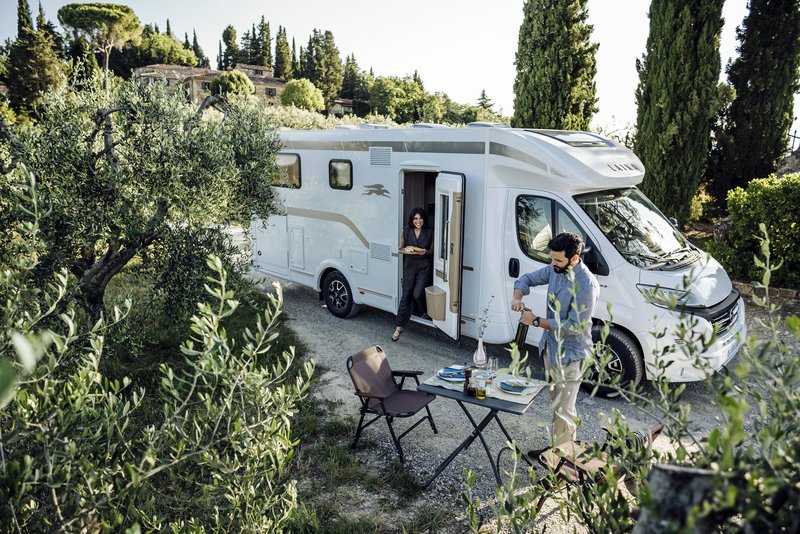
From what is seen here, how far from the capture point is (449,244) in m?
6.84

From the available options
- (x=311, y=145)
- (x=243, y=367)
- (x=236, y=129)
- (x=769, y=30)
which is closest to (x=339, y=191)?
(x=311, y=145)

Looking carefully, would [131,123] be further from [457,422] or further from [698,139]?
[698,139]

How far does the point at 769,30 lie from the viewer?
12.5 metres

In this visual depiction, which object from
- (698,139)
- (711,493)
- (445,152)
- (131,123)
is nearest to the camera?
(711,493)

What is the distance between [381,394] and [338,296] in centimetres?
383

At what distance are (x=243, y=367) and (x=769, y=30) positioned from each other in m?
14.4

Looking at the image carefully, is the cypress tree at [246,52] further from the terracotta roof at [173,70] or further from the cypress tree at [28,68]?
the cypress tree at [28,68]

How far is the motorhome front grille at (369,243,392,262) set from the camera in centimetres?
790

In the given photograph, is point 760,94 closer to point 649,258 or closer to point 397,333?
point 649,258

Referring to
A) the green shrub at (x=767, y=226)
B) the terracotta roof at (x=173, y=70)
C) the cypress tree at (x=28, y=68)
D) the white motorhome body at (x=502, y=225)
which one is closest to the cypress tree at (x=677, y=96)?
the green shrub at (x=767, y=226)

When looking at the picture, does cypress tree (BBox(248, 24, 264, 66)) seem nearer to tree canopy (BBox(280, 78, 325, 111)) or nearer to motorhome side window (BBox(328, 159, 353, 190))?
tree canopy (BBox(280, 78, 325, 111))

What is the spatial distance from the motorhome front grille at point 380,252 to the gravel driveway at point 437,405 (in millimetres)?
1108

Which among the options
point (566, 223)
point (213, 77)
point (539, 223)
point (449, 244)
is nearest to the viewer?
point (566, 223)

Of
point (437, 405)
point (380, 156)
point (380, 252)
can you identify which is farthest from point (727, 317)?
point (380, 156)
